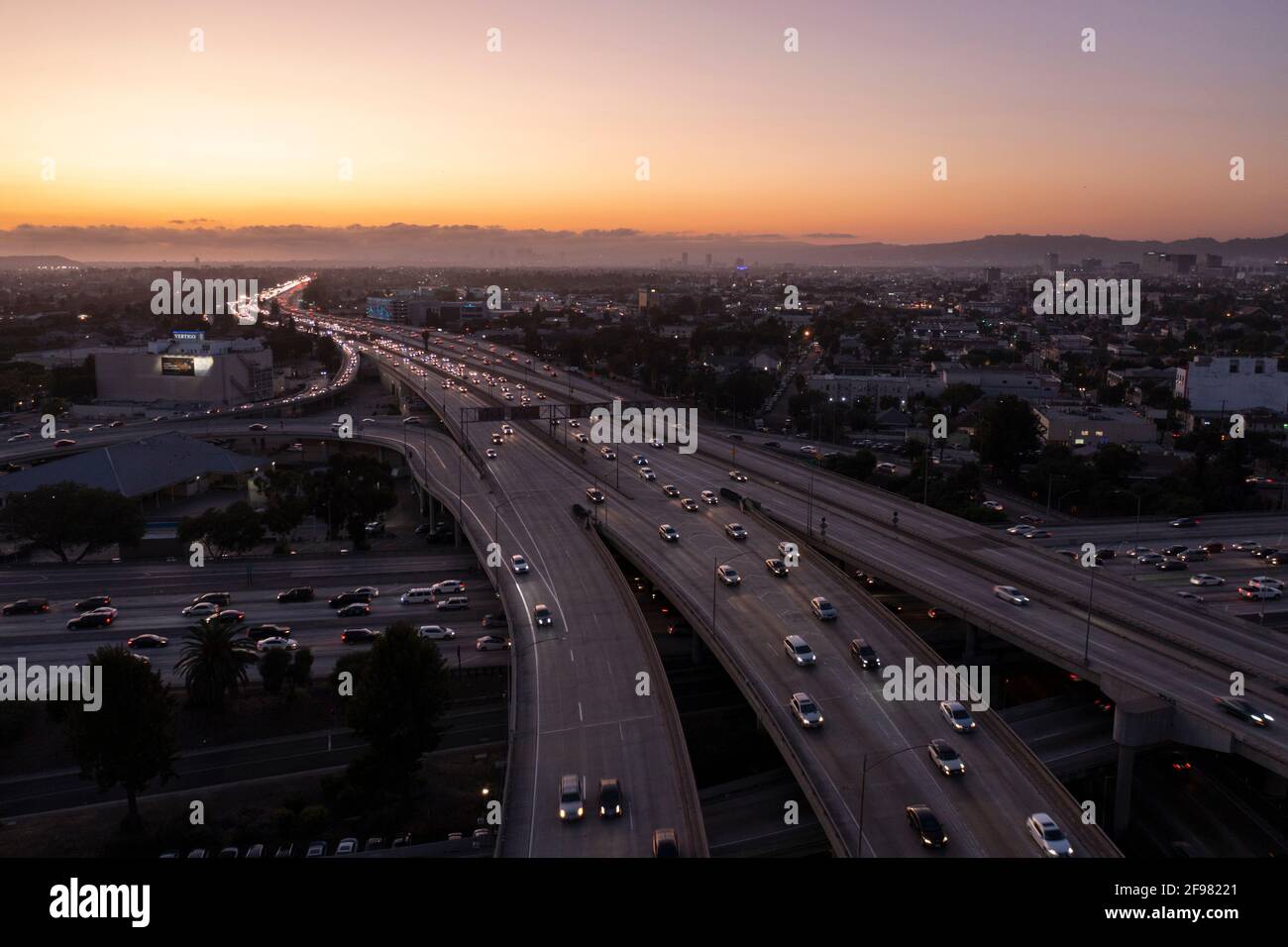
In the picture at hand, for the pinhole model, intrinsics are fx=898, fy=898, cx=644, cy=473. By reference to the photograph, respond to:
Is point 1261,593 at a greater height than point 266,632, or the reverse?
point 1261,593

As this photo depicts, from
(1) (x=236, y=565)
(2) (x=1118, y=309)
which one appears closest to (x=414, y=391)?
(1) (x=236, y=565)

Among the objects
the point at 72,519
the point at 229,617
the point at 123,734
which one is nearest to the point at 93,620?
the point at 229,617

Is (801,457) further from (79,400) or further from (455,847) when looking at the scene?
(79,400)

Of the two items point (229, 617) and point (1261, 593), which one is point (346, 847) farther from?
point (1261, 593)

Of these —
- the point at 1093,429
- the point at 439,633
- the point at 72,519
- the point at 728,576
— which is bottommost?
the point at 439,633

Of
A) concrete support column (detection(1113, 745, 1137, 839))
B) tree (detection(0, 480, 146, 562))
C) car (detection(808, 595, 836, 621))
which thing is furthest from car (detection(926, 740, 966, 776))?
tree (detection(0, 480, 146, 562))

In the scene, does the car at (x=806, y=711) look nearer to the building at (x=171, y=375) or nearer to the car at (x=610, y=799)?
the car at (x=610, y=799)

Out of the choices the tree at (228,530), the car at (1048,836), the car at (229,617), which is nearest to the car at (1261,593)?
the car at (1048,836)

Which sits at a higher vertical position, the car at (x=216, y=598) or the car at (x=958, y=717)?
the car at (x=958, y=717)

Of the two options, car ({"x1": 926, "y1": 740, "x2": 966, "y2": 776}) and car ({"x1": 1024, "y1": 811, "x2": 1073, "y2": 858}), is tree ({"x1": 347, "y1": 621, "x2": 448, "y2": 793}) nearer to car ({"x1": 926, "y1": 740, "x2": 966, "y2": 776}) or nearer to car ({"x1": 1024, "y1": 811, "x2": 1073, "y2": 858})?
car ({"x1": 926, "y1": 740, "x2": 966, "y2": 776})
